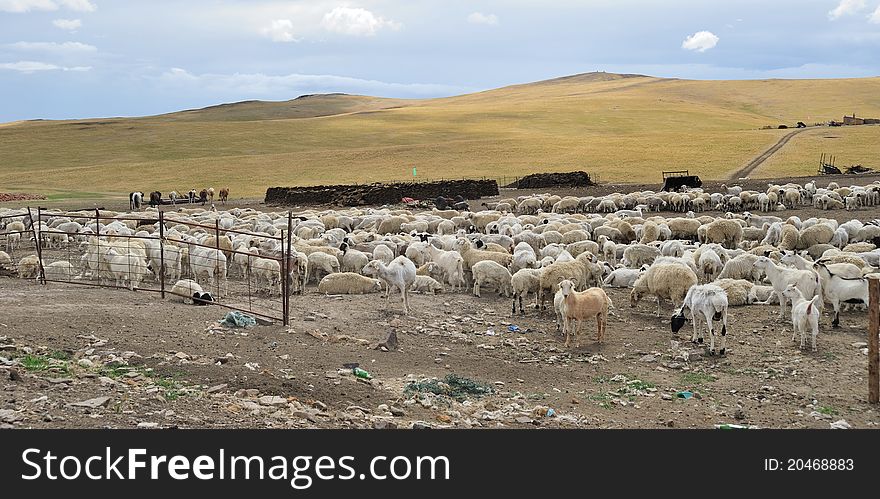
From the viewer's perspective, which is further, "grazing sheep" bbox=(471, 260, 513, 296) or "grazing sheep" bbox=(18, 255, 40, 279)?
"grazing sheep" bbox=(18, 255, 40, 279)

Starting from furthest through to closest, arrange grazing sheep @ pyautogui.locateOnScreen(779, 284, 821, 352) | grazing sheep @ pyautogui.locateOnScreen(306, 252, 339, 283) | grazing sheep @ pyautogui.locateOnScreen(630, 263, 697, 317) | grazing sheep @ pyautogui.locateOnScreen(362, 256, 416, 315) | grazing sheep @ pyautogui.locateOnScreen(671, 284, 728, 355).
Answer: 1. grazing sheep @ pyautogui.locateOnScreen(306, 252, 339, 283)
2. grazing sheep @ pyautogui.locateOnScreen(362, 256, 416, 315)
3. grazing sheep @ pyautogui.locateOnScreen(630, 263, 697, 317)
4. grazing sheep @ pyautogui.locateOnScreen(671, 284, 728, 355)
5. grazing sheep @ pyautogui.locateOnScreen(779, 284, 821, 352)

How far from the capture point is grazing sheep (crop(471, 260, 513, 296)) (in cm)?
1815

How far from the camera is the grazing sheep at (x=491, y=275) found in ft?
59.5

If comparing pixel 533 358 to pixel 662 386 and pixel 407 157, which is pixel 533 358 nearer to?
pixel 662 386

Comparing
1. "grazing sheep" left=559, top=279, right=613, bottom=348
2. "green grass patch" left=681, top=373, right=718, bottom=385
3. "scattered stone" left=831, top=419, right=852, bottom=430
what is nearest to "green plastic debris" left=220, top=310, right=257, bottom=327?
"grazing sheep" left=559, top=279, right=613, bottom=348

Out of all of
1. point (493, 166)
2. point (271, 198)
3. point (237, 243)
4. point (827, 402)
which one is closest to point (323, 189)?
point (271, 198)

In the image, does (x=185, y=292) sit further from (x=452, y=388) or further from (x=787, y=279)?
(x=787, y=279)

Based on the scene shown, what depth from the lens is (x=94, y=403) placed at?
8977 mm

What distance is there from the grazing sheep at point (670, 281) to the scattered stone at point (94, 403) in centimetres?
1043

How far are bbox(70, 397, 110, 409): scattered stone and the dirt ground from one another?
16 mm

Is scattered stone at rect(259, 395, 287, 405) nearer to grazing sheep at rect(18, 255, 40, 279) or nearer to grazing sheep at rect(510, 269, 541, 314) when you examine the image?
grazing sheep at rect(510, 269, 541, 314)

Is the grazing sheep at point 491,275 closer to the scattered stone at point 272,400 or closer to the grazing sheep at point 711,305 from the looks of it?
the grazing sheep at point 711,305

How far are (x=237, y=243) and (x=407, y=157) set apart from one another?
4937cm

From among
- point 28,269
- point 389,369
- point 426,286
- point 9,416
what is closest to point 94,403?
point 9,416
